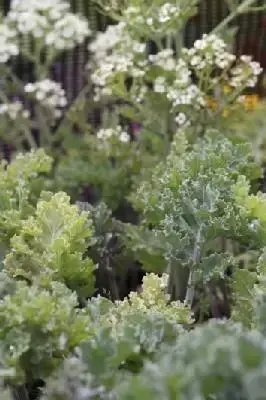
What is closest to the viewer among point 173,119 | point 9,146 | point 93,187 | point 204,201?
point 204,201

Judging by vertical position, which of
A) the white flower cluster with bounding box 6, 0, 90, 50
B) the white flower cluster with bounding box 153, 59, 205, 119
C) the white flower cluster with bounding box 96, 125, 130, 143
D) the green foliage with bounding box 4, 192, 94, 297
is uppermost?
the white flower cluster with bounding box 6, 0, 90, 50

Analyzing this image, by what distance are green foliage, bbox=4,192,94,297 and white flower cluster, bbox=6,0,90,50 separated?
372 millimetres

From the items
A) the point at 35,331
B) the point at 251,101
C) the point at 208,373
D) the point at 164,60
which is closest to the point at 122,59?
the point at 164,60

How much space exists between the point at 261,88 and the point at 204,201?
22.4 inches

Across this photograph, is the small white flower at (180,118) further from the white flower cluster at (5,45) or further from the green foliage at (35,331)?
the green foliage at (35,331)

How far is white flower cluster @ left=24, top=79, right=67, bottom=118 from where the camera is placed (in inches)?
41.6

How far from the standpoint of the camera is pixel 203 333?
48 centimetres

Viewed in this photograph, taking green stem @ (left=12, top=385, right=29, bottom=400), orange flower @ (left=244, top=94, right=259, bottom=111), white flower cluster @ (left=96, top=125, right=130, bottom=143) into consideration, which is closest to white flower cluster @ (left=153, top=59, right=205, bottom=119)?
white flower cluster @ (left=96, top=125, right=130, bottom=143)

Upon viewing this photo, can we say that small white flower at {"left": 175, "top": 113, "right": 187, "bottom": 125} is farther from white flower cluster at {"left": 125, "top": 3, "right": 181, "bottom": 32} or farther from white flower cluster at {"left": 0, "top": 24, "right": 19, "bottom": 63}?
white flower cluster at {"left": 0, "top": 24, "right": 19, "bottom": 63}

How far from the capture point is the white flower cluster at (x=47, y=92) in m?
1.06

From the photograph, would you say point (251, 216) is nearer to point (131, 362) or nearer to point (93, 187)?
point (131, 362)

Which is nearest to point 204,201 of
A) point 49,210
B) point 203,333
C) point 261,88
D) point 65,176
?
point 49,210

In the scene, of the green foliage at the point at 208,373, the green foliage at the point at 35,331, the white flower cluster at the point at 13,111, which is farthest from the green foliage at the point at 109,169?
the green foliage at the point at 208,373

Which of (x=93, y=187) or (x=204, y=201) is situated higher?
(x=93, y=187)
